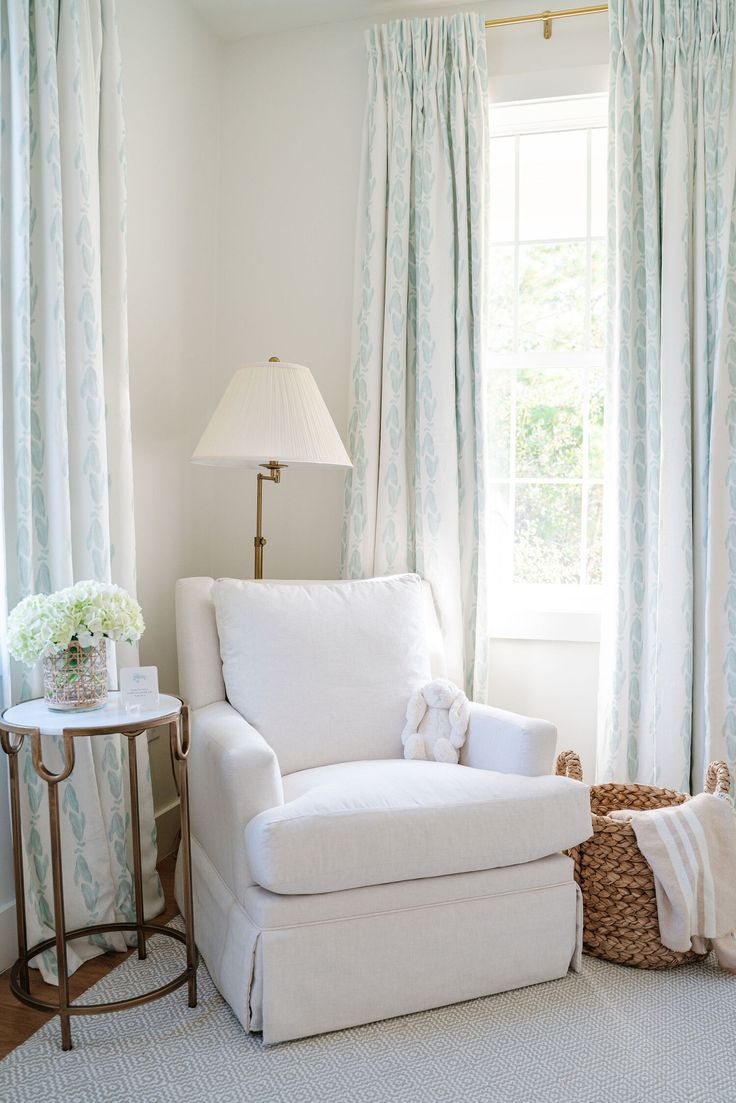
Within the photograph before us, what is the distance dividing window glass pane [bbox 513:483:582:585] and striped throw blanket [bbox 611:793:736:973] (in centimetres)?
109

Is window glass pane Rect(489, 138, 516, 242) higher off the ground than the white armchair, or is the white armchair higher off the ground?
window glass pane Rect(489, 138, 516, 242)

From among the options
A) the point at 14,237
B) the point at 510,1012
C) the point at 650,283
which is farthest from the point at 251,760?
the point at 650,283

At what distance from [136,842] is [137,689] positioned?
542mm

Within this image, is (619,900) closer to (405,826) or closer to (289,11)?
(405,826)

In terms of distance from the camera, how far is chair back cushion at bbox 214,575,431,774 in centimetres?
221

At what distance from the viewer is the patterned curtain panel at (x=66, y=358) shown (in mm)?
1942

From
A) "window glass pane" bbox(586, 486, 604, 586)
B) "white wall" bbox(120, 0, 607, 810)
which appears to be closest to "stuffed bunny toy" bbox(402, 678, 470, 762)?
"white wall" bbox(120, 0, 607, 810)

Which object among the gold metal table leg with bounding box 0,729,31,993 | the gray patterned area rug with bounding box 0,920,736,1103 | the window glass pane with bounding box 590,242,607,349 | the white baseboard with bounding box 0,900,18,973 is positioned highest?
the window glass pane with bounding box 590,242,607,349

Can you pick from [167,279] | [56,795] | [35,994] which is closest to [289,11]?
[167,279]

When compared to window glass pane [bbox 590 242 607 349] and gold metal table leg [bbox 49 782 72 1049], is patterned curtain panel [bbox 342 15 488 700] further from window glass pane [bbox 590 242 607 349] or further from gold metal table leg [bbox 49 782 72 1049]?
gold metal table leg [bbox 49 782 72 1049]

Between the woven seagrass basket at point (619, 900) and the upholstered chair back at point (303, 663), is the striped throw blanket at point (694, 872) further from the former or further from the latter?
the upholstered chair back at point (303, 663)

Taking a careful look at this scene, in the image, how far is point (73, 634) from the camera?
1847 mm

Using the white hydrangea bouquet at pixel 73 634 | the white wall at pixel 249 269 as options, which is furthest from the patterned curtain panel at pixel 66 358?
the white wall at pixel 249 269

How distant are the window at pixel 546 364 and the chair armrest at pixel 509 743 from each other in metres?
→ 0.77
